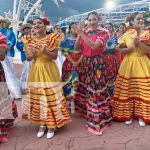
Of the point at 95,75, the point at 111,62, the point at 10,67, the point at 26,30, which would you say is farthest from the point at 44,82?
the point at 26,30

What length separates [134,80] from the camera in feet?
15.7

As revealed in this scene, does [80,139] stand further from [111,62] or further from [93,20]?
[111,62]

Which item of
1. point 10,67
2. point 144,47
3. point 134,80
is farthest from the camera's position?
point 10,67

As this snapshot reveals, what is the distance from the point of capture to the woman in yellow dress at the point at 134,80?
463 centimetres

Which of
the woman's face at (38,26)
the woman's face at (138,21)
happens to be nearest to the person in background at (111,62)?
the woman's face at (138,21)

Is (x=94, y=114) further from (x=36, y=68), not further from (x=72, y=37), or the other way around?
(x=72, y=37)

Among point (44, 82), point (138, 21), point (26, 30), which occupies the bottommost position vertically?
point (44, 82)

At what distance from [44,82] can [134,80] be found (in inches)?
54.3

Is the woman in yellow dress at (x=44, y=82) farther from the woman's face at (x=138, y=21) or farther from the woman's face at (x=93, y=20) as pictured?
the woman's face at (x=138, y=21)

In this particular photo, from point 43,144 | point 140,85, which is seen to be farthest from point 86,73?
point 43,144

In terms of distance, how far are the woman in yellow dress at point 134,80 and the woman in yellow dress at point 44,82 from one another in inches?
37.1

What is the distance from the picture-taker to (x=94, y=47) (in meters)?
4.18

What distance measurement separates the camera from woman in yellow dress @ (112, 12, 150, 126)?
4.63 m

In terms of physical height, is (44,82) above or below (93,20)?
below
